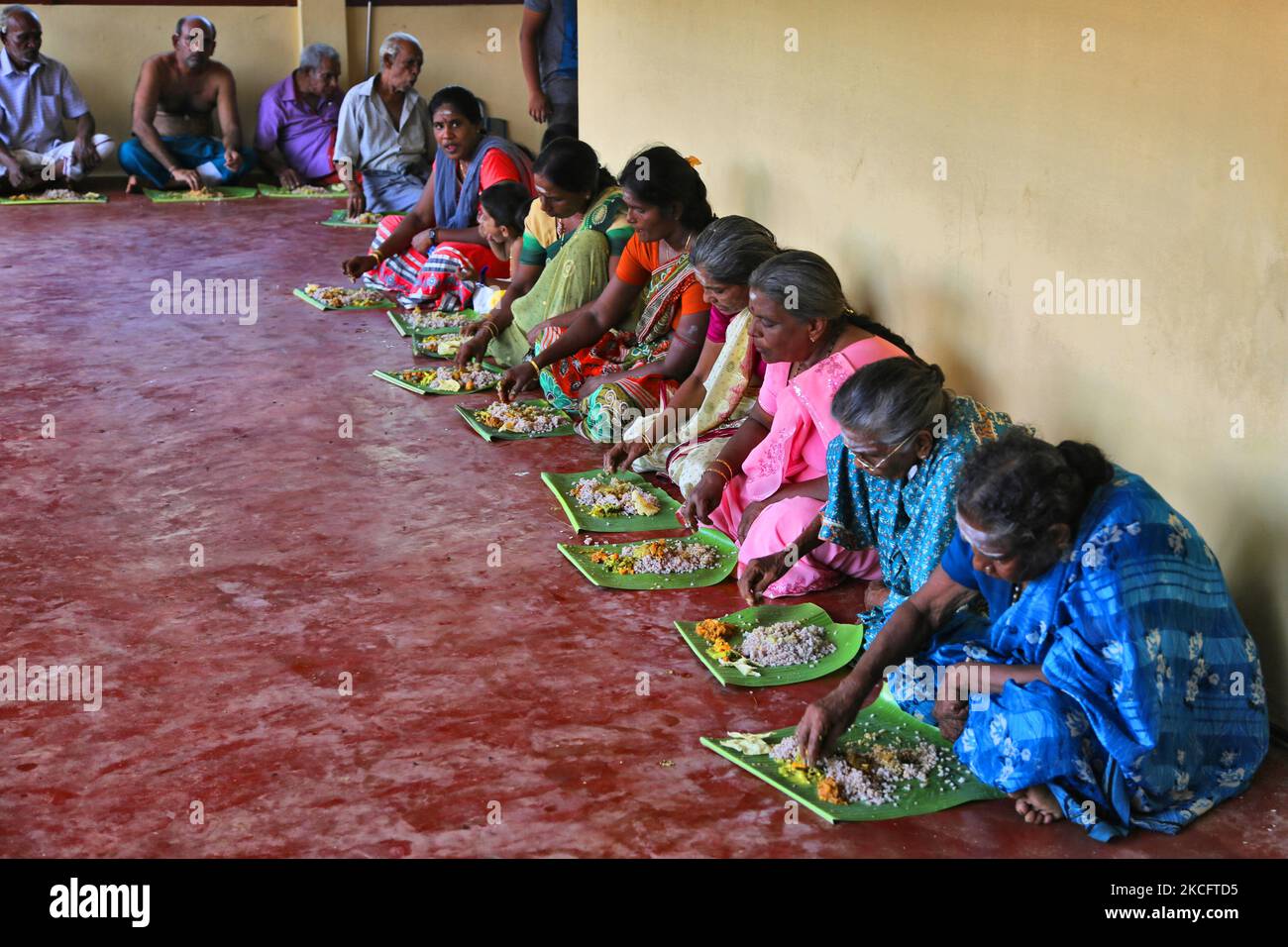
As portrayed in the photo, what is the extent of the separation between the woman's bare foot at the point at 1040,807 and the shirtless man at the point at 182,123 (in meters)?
9.86

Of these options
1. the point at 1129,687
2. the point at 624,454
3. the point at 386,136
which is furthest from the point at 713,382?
the point at 386,136

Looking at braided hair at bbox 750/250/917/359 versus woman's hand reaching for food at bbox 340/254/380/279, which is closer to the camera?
braided hair at bbox 750/250/917/359

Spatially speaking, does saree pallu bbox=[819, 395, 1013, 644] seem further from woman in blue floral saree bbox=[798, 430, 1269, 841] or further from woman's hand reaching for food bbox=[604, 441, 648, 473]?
woman's hand reaching for food bbox=[604, 441, 648, 473]

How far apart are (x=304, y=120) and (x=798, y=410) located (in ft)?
28.5

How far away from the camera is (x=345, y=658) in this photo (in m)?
3.60

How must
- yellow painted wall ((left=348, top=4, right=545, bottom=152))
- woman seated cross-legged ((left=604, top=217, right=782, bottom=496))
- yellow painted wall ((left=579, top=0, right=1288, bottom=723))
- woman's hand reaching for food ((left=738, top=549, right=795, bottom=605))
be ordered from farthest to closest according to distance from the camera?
yellow painted wall ((left=348, top=4, right=545, bottom=152)) → woman seated cross-legged ((left=604, top=217, right=782, bottom=496)) → woman's hand reaching for food ((left=738, top=549, right=795, bottom=605)) → yellow painted wall ((left=579, top=0, right=1288, bottom=723))

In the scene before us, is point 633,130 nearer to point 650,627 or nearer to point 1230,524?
point 650,627

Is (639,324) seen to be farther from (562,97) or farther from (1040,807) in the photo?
(562,97)

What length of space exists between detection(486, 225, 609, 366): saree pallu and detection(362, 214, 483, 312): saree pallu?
1.15 m

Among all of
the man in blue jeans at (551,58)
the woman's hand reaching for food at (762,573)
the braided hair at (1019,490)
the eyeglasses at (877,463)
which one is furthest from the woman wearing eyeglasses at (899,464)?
the man in blue jeans at (551,58)

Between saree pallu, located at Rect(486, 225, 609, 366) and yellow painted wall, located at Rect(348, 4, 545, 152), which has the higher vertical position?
yellow painted wall, located at Rect(348, 4, 545, 152)

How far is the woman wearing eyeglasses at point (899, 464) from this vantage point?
125 inches

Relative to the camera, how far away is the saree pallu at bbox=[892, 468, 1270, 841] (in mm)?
2709

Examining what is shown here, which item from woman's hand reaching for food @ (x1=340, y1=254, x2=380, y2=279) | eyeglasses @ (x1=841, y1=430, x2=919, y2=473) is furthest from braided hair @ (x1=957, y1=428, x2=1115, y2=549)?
woman's hand reaching for food @ (x1=340, y1=254, x2=380, y2=279)
